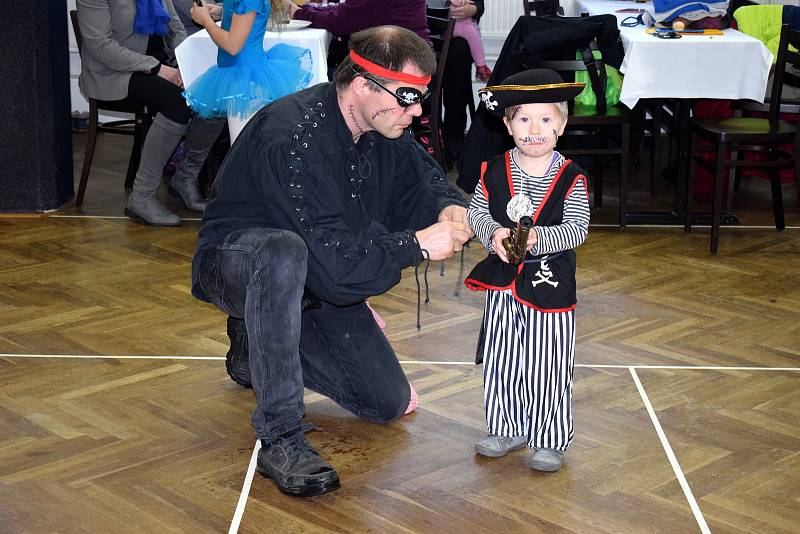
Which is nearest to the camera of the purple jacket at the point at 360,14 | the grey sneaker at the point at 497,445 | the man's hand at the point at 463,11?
the grey sneaker at the point at 497,445

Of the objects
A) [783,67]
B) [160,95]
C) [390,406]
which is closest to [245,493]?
[390,406]

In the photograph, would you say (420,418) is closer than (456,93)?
Yes

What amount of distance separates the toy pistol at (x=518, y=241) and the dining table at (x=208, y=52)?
290 centimetres

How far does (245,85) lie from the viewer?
5.04 metres

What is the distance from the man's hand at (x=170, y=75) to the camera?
5.41 m

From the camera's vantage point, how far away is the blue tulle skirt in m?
5.04

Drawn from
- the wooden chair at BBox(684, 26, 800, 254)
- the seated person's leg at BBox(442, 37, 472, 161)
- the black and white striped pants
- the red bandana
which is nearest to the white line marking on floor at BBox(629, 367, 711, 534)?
the black and white striped pants

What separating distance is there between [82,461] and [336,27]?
12.1 feet

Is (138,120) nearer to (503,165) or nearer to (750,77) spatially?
(750,77)

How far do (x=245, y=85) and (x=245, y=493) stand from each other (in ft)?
8.95

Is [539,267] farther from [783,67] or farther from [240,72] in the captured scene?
[783,67]

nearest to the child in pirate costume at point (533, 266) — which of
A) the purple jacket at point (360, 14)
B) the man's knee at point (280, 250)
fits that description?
the man's knee at point (280, 250)

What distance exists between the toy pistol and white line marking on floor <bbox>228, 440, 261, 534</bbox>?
826 millimetres

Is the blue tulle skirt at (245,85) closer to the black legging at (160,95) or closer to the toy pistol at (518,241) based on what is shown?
the black legging at (160,95)
